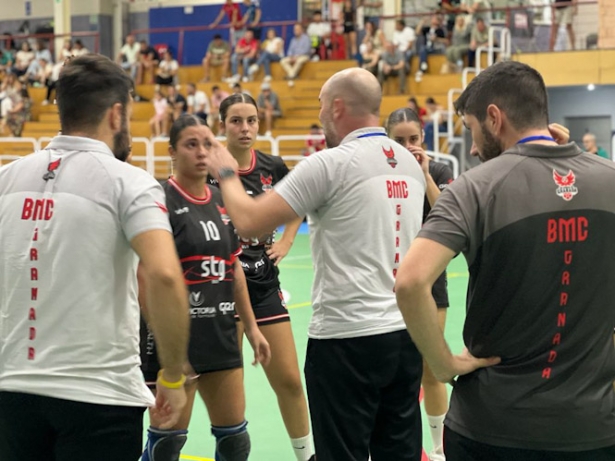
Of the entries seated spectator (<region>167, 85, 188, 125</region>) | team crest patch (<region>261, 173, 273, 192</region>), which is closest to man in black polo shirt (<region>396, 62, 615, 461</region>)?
team crest patch (<region>261, 173, 273, 192</region>)

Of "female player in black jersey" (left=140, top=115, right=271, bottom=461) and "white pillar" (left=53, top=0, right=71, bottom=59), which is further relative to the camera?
"white pillar" (left=53, top=0, right=71, bottom=59)

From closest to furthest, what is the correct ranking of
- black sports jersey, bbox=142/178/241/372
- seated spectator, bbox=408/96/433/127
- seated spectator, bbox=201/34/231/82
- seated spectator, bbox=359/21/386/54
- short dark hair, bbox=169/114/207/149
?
black sports jersey, bbox=142/178/241/372 → short dark hair, bbox=169/114/207/149 → seated spectator, bbox=408/96/433/127 → seated spectator, bbox=359/21/386/54 → seated spectator, bbox=201/34/231/82

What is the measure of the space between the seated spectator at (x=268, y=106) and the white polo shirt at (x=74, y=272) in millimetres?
21582

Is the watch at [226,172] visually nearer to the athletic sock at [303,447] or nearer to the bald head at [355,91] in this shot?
the bald head at [355,91]

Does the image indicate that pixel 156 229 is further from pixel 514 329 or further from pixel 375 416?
pixel 375 416

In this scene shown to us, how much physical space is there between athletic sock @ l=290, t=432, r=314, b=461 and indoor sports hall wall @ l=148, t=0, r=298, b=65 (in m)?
25.9

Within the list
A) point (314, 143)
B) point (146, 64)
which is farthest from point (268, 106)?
point (146, 64)

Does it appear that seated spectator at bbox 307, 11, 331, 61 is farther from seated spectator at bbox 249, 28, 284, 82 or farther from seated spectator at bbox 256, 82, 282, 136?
seated spectator at bbox 256, 82, 282, 136

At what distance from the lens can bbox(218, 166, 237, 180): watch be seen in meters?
3.87

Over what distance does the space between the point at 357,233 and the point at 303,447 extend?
2041 mm

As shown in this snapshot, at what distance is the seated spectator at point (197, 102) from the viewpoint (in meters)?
25.2

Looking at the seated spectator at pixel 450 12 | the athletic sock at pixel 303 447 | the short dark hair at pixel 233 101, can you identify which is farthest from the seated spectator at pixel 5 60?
the athletic sock at pixel 303 447

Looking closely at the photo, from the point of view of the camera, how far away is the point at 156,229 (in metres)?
3.16

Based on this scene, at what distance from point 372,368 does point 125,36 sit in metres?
31.2
